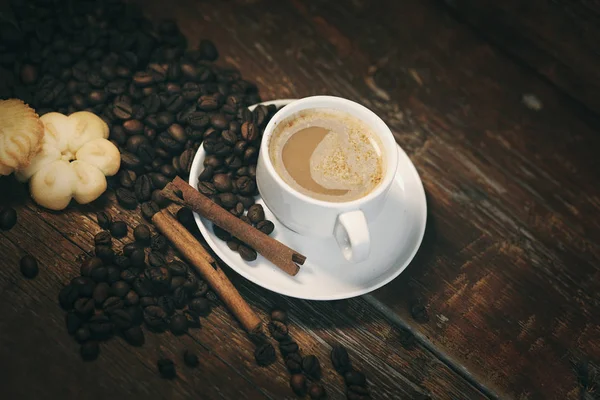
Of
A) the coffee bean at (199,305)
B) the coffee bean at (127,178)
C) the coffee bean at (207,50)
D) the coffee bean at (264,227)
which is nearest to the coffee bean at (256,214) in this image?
the coffee bean at (264,227)

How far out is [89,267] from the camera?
1.54m

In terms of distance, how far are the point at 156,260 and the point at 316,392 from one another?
506 mm

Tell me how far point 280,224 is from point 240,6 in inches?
31.7

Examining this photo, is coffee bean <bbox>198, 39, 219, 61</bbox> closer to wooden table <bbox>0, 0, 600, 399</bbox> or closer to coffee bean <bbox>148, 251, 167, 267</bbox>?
wooden table <bbox>0, 0, 600, 399</bbox>

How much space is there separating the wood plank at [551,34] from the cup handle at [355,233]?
0.99m

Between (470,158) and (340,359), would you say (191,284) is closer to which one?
(340,359)

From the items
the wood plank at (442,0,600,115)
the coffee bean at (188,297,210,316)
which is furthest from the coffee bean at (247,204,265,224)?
the wood plank at (442,0,600,115)

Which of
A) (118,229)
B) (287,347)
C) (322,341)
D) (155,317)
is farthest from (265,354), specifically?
(118,229)

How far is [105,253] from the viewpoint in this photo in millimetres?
1553

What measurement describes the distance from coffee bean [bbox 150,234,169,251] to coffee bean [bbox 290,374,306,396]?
461 mm

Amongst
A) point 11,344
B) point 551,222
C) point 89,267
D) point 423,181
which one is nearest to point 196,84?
point 89,267

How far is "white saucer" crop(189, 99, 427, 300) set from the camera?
59.1 inches

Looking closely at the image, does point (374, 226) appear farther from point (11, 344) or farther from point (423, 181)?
point (11, 344)

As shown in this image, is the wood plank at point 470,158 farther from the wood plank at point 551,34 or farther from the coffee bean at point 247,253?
the coffee bean at point 247,253
